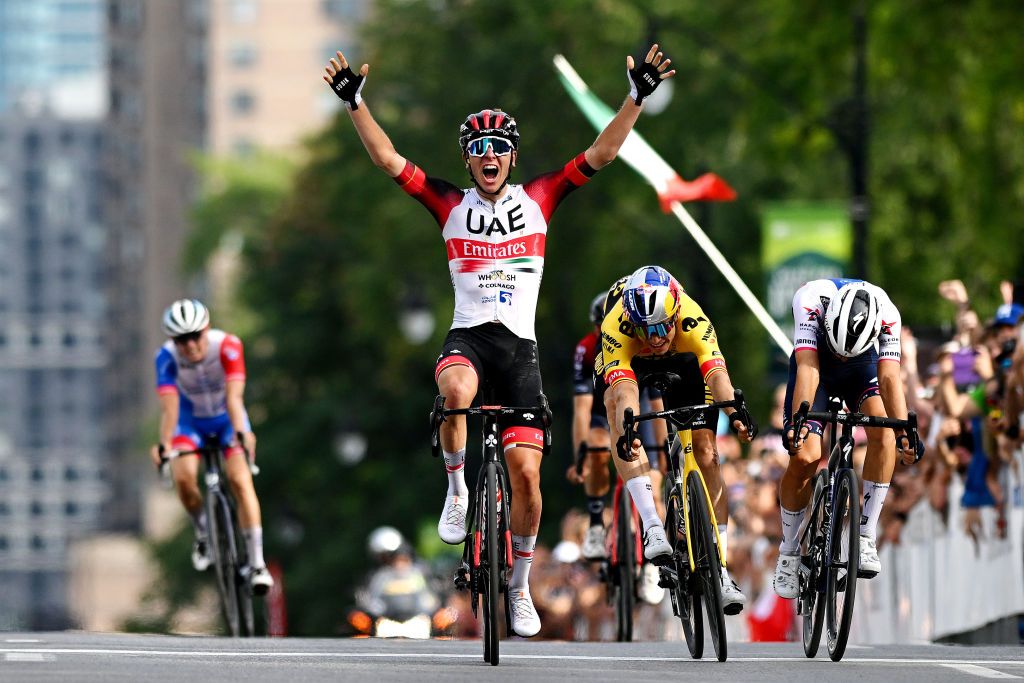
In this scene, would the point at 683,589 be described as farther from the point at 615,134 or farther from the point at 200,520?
the point at 200,520

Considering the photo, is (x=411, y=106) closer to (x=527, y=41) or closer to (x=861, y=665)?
(x=527, y=41)

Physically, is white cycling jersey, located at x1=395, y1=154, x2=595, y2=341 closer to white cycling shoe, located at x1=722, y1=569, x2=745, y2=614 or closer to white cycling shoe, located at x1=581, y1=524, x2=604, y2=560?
white cycling shoe, located at x1=722, y1=569, x2=745, y2=614

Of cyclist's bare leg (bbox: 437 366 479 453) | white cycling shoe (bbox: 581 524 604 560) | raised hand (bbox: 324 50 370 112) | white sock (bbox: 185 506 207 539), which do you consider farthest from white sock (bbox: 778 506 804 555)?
white sock (bbox: 185 506 207 539)

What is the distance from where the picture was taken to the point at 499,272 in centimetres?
1243

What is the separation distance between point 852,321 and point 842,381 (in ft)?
1.95

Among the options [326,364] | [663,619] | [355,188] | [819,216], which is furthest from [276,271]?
[663,619]

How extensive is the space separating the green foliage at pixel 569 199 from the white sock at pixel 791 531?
12.8 m

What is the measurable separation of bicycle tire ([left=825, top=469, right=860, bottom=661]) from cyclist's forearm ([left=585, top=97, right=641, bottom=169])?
75.5 inches

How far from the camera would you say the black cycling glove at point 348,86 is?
1238 cm

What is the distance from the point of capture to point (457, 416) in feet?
40.2

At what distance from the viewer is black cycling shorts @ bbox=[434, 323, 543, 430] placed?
40.2 feet

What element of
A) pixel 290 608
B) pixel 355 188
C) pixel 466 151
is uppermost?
pixel 355 188

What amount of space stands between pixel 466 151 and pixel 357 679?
3.05 metres

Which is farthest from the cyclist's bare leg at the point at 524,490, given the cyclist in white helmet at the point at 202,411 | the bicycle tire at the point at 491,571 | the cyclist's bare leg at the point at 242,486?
the cyclist's bare leg at the point at 242,486
